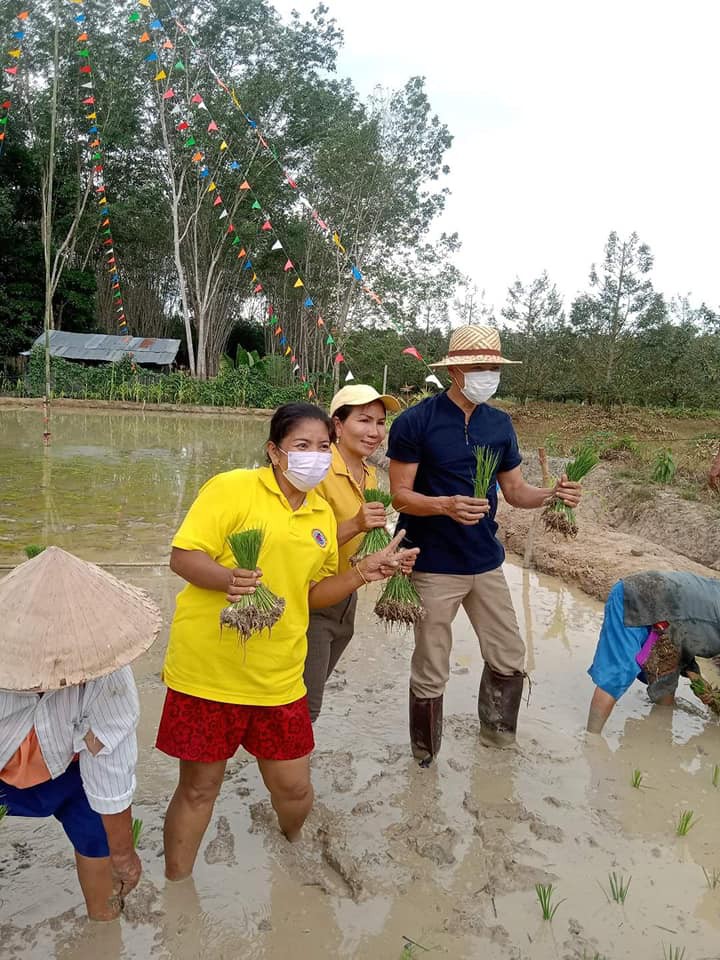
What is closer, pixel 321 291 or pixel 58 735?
pixel 58 735

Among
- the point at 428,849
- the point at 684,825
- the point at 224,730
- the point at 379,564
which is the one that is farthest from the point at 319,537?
the point at 684,825

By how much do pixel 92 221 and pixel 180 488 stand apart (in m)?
21.8

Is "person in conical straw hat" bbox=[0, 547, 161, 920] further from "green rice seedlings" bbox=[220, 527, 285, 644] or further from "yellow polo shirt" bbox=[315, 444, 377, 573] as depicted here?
"yellow polo shirt" bbox=[315, 444, 377, 573]

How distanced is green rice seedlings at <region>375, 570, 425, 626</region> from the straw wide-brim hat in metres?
0.93

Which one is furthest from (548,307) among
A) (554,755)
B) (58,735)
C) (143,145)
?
(58,735)

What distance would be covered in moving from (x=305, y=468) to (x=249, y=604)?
467 millimetres

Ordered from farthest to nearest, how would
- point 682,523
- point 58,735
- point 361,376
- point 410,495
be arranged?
point 361,376
point 682,523
point 410,495
point 58,735

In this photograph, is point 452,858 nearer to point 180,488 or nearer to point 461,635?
point 461,635

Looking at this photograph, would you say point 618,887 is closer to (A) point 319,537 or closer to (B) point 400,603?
(B) point 400,603

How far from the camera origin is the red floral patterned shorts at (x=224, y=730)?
2.21 metres

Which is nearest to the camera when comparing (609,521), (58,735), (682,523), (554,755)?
(58,735)

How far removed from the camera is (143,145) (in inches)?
1054

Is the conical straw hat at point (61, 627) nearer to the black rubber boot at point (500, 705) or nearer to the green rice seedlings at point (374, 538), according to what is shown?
the green rice seedlings at point (374, 538)

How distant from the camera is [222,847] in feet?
8.59
